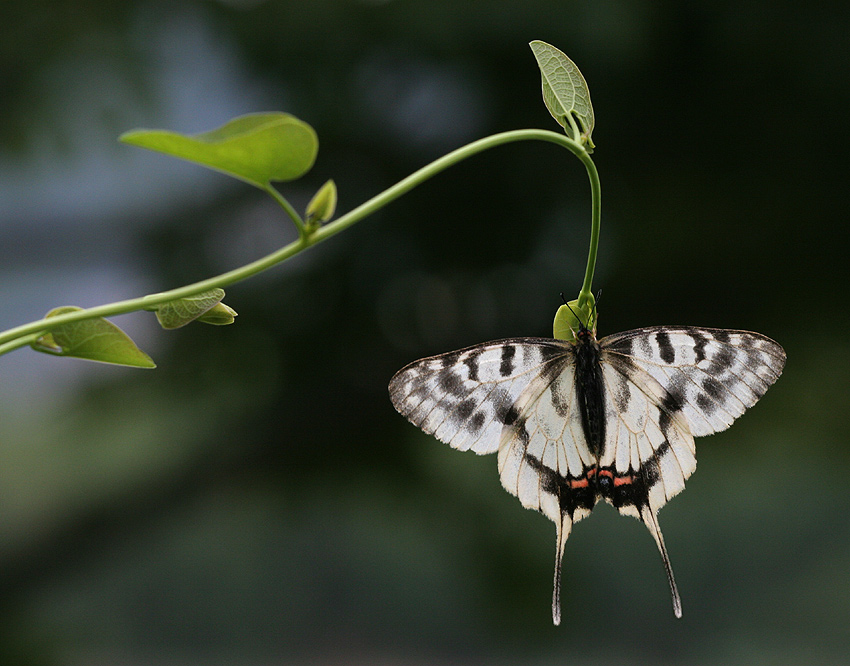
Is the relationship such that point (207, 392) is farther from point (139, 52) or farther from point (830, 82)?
point (830, 82)

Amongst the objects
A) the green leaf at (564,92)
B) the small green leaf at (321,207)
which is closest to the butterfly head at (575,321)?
the green leaf at (564,92)

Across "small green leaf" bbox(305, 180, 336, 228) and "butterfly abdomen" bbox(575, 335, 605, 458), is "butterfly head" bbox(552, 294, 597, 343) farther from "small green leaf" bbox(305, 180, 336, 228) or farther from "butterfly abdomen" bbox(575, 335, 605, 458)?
"small green leaf" bbox(305, 180, 336, 228)

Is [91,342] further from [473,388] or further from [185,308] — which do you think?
[473,388]

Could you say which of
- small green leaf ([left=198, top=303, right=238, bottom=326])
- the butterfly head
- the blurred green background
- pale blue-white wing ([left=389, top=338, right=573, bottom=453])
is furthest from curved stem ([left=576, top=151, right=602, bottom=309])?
the blurred green background

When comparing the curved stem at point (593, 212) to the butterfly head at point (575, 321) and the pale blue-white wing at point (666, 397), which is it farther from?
the pale blue-white wing at point (666, 397)

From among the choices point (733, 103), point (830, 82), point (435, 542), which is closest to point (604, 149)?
point (733, 103)

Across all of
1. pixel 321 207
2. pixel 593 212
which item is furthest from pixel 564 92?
→ pixel 321 207
